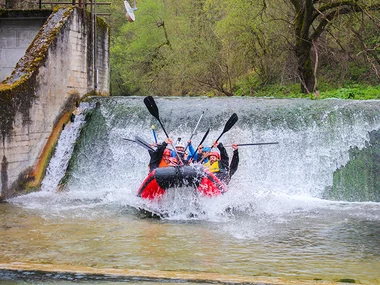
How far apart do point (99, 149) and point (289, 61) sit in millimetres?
10936

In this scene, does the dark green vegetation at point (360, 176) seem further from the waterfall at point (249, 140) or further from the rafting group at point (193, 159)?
the rafting group at point (193, 159)

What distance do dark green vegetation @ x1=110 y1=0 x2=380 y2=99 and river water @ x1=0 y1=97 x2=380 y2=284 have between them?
5.64m

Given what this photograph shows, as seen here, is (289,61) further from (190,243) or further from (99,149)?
(190,243)

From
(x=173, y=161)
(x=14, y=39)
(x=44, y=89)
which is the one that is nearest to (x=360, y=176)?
(x=173, y=161)

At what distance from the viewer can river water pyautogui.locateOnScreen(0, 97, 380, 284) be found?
761cm

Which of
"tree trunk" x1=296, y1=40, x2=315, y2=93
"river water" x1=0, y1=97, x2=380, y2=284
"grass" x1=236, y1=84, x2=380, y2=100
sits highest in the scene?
"tree trunk" x1=296, y1=40, x2=315, y2=93

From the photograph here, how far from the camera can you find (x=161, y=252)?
7.97 metres


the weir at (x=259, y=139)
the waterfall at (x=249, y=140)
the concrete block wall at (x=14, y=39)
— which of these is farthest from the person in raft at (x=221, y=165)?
the concrete block wall at (x=14, y=39)

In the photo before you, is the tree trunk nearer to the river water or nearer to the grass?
the grass

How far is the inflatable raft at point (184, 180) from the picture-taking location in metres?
10.6

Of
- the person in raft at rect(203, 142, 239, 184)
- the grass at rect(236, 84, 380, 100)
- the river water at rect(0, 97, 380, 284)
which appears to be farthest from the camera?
the grass at rect(236, 84, 380, 100)

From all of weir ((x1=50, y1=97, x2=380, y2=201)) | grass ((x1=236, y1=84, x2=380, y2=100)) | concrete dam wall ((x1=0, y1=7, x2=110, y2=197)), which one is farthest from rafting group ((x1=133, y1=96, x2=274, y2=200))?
grass ((x1=236, y1=84, x2=380, y2=100))

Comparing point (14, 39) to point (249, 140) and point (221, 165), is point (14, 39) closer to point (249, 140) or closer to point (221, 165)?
point (249, 140)

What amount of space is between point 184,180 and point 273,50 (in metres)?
14.0
